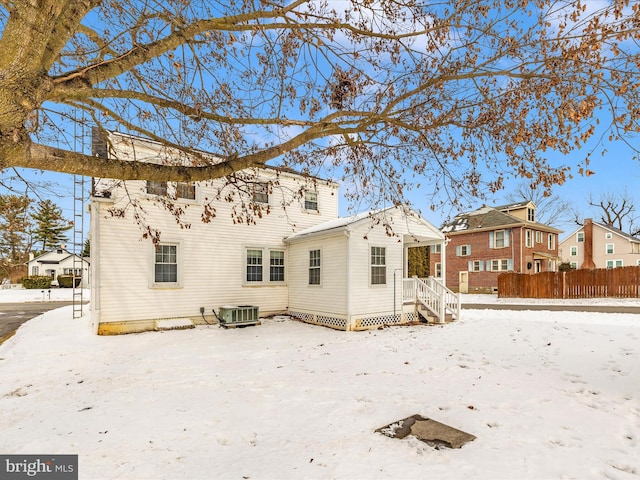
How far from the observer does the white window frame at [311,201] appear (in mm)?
15266

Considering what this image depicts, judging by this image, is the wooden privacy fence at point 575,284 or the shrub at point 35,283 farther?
the shrub at point 35,283

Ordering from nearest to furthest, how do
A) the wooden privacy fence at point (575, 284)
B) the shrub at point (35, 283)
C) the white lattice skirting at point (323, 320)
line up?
the white lattice skirting at point (323, 320), the wooden privacy fence at point (575, 284), the shrub at point (35, 283)

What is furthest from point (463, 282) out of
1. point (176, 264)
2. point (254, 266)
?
point (176, 264)

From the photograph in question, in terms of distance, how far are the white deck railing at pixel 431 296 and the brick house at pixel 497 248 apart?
16535 mm

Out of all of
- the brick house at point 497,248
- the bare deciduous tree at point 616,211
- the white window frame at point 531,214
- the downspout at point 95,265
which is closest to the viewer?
the downspout at point 95,265

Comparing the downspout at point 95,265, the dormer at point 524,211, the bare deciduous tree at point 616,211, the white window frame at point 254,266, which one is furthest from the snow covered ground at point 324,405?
the bare deciduous tree at point 616,211

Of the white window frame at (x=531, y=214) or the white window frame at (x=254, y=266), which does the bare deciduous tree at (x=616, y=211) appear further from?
the white window frame at (x=254, y=266)

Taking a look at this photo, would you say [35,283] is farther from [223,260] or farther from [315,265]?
[315,265]

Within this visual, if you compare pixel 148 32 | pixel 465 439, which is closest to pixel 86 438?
pixel 465 439

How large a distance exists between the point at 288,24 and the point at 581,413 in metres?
6.61

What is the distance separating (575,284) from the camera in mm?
22672

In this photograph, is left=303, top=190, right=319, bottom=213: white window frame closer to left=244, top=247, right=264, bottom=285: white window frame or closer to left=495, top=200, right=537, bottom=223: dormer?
left=244, top=247, right=264, bottom=285: white window frame

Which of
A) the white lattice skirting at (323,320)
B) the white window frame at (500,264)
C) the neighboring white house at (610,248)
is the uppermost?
the neighboring white house at (610,248)

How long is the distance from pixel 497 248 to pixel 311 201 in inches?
857
